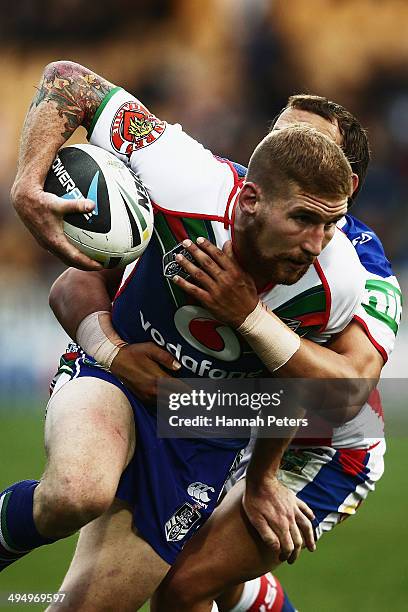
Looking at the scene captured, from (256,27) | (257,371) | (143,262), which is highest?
(143,262)

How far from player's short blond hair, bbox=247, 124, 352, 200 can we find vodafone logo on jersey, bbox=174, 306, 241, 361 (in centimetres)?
55

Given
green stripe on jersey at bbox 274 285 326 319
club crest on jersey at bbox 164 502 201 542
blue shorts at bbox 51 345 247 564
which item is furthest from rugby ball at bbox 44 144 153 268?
club crest on jersey at bbox 164 502 201 542

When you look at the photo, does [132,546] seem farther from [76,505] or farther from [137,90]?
[137,90]

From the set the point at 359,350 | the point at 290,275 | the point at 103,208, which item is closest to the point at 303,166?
the point at 290,275

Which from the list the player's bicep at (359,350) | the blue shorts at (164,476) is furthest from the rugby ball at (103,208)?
the player's bicep at (359,350)

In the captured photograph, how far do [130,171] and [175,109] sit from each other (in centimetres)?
1126

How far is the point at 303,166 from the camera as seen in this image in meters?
3.31

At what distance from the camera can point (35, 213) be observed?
131 inches

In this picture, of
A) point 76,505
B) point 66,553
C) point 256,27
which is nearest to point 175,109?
point 256,27

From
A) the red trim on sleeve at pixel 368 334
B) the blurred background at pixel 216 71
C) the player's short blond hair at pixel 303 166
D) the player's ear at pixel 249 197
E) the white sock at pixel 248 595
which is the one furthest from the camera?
the blurred background at pixel 216 71

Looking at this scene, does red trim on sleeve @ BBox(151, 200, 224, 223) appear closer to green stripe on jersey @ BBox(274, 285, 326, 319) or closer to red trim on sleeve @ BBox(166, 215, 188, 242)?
red trim on sleeve @ BBox(166, 215, 188, 242)

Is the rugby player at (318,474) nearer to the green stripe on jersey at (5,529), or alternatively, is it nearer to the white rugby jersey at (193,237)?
the white rugby jersey at (193,237)

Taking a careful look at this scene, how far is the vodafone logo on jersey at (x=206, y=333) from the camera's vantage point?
3.68m

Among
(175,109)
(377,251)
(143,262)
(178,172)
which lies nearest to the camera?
(178,172)
